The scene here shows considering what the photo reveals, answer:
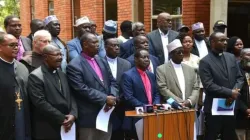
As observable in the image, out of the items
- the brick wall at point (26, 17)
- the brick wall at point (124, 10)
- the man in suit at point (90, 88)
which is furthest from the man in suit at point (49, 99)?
the brick wall at point (26, 17)

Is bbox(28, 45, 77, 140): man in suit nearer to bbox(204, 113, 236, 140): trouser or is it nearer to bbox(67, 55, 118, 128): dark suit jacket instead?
bbox(67, 55, 118, 128): dark suit jacket

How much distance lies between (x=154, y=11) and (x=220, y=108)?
3.96 meters

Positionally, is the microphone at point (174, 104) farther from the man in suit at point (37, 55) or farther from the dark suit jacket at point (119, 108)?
the man in suit at point (37, 55)

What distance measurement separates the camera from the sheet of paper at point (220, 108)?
530cm

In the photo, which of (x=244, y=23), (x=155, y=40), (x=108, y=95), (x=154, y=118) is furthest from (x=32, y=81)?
(x=244, y=23)

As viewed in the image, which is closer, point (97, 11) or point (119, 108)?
point (119, 108)

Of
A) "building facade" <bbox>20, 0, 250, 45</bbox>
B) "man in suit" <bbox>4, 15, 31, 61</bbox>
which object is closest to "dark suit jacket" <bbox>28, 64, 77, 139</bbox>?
A: "man in suit" <bbox>4, 15, 31, 61</bbox>

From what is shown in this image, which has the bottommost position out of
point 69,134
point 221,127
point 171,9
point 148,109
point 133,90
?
point 221,127

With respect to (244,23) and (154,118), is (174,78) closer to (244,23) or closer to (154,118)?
(154,118)

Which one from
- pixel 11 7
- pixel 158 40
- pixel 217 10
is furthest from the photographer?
pixel 11 7

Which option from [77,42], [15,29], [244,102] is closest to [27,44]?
[15,29]

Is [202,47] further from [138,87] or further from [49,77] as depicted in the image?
[49,77]

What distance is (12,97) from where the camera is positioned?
4.15 m

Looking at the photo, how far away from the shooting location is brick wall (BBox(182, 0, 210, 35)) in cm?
757
